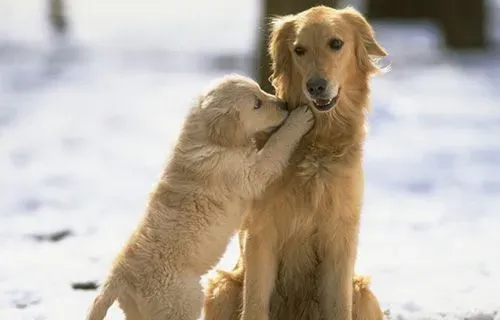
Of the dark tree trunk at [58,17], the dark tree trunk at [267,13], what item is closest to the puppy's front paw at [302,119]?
the dark tree trunk at [267,13]

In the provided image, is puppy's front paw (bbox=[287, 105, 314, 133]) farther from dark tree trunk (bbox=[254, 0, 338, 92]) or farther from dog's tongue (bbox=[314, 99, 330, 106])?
dark tree trunk (bbox=[254, 0, 338, 92])

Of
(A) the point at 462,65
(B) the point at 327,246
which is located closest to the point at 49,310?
(B) the point at 327,246

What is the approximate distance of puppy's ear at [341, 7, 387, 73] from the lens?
3.74 meters

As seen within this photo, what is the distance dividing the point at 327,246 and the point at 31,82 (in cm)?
862

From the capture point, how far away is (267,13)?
7.90 meters

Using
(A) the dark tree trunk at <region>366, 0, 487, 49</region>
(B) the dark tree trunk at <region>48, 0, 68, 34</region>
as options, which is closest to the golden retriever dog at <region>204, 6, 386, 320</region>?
(A) the dark tree trunk at <region>366, 0, 487, 49</region>

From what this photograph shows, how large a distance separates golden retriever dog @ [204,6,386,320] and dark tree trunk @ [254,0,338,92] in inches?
144

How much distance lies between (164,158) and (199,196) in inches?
173

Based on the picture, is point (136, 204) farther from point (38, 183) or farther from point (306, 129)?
point (306, 129)

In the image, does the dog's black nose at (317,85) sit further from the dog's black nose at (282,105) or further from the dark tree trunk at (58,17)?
the dark tree trunk at (58,17)

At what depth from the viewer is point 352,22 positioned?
3736 mm

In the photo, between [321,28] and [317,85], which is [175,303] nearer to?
[317,85]

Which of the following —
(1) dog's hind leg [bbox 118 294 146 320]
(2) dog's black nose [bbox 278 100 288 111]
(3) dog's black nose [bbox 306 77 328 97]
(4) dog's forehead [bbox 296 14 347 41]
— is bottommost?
(1) dog's hind leg [bbox 118 294 146 320]

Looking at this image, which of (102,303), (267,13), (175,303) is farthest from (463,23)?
(102,303)
